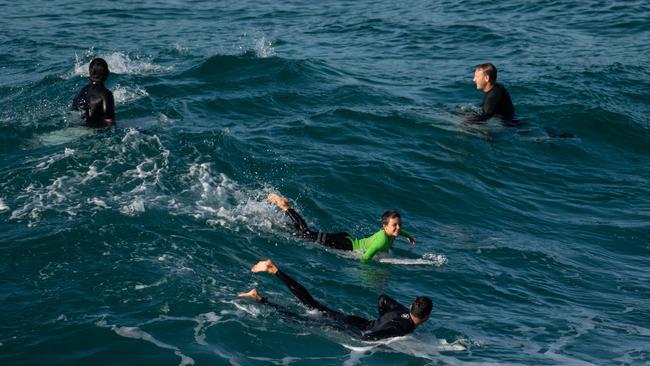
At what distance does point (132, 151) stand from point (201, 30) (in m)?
14.4

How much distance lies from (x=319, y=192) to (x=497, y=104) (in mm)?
5471

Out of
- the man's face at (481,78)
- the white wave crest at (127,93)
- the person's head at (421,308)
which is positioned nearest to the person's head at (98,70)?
the white wave crest at (127,93)

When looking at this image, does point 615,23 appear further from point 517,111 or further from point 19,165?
point 19,165

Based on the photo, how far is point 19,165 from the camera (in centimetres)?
1758

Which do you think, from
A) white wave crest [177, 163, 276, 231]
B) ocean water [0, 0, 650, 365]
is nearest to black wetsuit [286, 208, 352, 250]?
ocean water [0, 0, 650, 365]

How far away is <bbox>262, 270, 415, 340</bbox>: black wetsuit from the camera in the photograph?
12.4 meters

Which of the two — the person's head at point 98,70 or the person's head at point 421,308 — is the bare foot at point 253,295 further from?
the person's head at point 98,70

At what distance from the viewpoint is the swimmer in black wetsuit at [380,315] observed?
12289 millimetres

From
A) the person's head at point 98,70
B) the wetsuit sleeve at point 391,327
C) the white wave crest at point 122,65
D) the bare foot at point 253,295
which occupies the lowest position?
the wetsuit sleeve at point 391,327

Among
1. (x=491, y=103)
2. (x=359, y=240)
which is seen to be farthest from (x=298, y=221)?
(x=491, y=103)

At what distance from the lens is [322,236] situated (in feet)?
50.7

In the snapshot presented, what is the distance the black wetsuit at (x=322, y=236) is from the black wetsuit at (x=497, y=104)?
7.12 m

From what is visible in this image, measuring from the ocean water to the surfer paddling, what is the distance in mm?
230

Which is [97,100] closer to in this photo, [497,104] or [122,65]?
[122,65]
